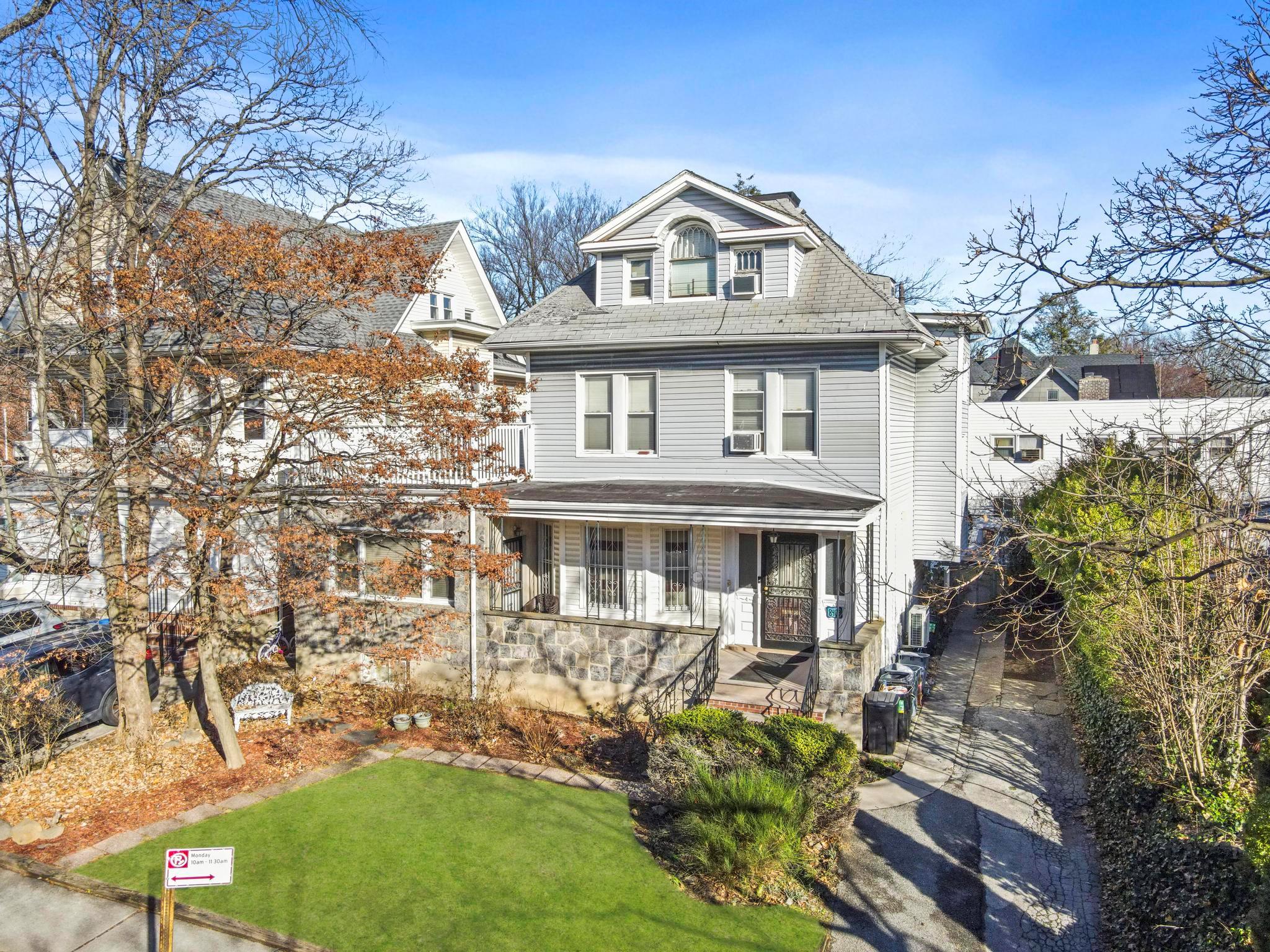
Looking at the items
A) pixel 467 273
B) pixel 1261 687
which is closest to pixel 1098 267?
pixel 1261 687

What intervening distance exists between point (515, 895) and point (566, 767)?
3.35 meters

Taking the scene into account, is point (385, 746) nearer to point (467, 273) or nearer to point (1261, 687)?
point (1261, 687)

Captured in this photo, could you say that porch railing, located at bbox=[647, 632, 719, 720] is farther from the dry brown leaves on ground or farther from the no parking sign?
the no parking sign

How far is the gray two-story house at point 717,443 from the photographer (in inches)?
562

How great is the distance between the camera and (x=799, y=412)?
50.0 ft

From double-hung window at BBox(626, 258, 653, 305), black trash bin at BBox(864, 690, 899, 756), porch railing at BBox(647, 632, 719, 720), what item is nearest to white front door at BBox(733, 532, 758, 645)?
porch railing at BBox(647, 632, 719, 720)

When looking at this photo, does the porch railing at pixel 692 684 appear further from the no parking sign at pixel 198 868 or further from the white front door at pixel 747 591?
the no parking sign at pixel 198 868

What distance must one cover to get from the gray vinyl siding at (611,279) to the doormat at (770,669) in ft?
24.2

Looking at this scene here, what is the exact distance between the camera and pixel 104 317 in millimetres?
11297

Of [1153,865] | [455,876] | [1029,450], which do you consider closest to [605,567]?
[455,876]

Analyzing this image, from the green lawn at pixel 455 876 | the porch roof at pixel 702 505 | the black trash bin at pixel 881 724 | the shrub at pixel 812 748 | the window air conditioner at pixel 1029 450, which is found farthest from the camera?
the window air conditioner at pixel 1029 450

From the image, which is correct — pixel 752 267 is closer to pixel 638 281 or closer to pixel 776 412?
pixel 638 281

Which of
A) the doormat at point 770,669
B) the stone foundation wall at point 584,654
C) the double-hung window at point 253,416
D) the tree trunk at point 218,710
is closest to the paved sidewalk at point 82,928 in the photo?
the tree trunk at point 218,710

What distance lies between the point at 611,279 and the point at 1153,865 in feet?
42.0
